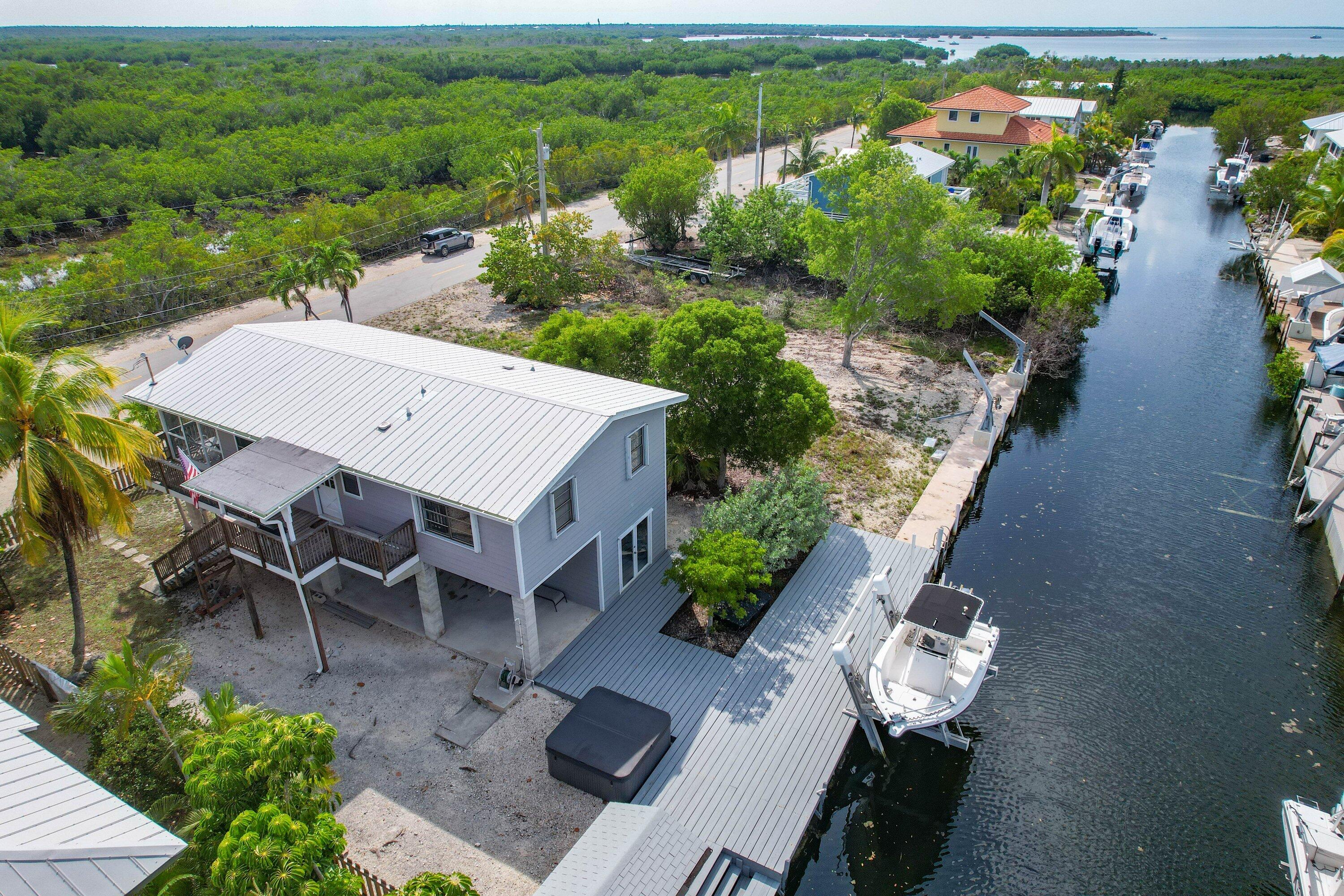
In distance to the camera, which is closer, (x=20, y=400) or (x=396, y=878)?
(x=396, y=878)

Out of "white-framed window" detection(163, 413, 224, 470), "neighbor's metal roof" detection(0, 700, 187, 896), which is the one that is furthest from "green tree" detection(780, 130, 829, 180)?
"neighbor's metal roof" detection(0, 700, 187, 896)

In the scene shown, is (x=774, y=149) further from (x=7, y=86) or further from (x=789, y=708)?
(x=7, y=86)

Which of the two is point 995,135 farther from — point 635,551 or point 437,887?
point 437,887

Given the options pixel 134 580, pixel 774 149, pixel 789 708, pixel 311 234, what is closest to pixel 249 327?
pixel 134 580

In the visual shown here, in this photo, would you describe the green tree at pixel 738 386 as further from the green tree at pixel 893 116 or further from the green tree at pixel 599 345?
the green tree at pixel 893 116

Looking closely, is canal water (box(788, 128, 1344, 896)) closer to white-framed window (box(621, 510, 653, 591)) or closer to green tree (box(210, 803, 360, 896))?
white-framed window (box(621, 510, 653, 591))

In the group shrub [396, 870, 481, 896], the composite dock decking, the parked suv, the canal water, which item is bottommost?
the canal water

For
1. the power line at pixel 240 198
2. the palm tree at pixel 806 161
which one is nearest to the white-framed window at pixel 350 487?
the power line at pixel 240 198
